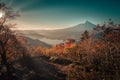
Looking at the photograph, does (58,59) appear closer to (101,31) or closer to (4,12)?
(101,31)

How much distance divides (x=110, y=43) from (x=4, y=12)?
2264cm

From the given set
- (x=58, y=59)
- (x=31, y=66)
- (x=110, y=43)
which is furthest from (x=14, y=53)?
(x=110, y=43)

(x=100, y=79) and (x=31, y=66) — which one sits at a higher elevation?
(x=100, y=79)

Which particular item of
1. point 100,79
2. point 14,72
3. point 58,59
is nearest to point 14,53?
point 14,72

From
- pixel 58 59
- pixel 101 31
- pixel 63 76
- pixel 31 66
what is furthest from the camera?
pixel 101 31

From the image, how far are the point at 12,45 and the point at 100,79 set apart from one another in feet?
52.9

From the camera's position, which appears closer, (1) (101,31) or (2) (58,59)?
(2) (58,59)

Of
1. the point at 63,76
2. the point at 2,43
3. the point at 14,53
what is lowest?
the point at 63,76

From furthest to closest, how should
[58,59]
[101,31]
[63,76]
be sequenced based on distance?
[101,31]
[58,59]
[63,76]

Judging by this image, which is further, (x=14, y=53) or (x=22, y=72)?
(x=14, y=53)

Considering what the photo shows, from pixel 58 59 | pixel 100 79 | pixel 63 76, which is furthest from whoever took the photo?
pixel 58 59

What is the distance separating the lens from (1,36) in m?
22.0

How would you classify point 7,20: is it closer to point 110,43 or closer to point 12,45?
point 12,45

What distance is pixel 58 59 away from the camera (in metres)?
37.6
